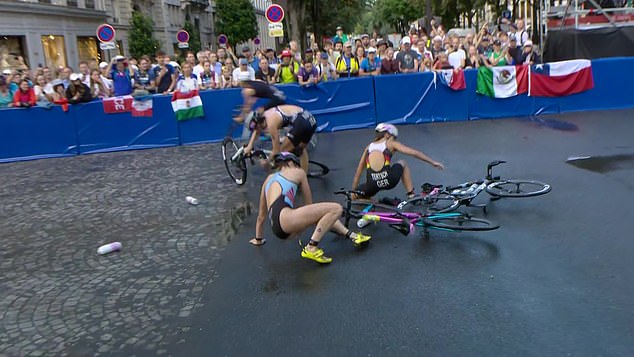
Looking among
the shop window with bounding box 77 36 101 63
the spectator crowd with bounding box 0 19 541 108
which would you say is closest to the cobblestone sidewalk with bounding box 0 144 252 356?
the spectator crowd with bounding box 0 19 541 108

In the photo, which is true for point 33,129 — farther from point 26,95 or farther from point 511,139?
point 511,139

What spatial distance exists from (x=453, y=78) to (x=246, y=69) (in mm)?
5282

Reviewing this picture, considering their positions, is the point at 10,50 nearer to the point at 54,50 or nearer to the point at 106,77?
the point at 54,50

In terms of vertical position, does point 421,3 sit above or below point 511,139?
above

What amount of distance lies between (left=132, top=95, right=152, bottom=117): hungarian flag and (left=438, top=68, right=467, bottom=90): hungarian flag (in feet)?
24.1

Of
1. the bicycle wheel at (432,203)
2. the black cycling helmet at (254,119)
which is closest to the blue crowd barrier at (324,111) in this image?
the black cycling helmet at (254,119)

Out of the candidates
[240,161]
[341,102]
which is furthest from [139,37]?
[240,161]

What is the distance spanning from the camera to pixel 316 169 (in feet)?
33.2

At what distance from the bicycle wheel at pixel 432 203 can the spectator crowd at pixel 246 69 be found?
763 cm

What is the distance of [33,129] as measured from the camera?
541 inches

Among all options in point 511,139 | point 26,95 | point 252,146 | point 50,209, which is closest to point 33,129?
point 26,95

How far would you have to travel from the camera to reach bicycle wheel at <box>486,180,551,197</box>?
7358mm

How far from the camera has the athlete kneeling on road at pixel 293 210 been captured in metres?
5.88

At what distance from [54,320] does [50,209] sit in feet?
14.2
